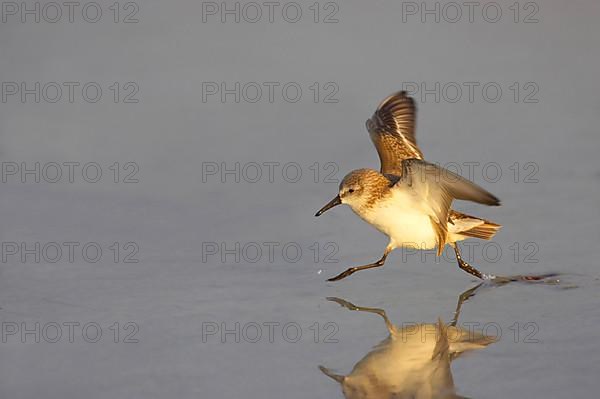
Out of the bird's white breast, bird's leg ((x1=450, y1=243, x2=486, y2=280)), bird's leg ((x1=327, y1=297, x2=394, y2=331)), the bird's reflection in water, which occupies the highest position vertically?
the bird's white breast

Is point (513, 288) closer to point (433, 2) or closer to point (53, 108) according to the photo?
point (53, 108)

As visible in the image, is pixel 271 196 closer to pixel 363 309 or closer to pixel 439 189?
pixel 439 189

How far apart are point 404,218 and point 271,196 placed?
155 centimetres

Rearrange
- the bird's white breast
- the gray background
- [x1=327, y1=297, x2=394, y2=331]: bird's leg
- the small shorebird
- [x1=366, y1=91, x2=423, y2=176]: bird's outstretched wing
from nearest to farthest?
the gray background → [x1=327, y1=297, x2=394, y2=331]: bird's leg → the small shorebird → the bird's white breast → [x1=366, y1=91, x2=423, y2=176]: bird's outstretched wing

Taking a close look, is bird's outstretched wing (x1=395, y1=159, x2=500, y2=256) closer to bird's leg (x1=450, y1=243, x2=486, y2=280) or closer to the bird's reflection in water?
bird's leg (x1=450, y1=243, x2=486, y2=280)

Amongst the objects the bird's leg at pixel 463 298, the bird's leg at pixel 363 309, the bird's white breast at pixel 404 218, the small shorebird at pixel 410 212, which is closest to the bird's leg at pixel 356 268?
the small shorebird at pixel 410 212

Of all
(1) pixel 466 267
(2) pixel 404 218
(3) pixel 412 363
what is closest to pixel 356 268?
(2) pixel 404 218

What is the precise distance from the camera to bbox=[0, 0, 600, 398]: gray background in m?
5.23

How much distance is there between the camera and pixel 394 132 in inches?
307

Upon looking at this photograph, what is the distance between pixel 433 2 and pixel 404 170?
598 cm

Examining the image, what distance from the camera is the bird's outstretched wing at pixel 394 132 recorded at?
752cm

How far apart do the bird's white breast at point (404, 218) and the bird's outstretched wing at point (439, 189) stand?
6 cm

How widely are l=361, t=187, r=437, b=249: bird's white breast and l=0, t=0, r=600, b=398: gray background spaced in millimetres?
244

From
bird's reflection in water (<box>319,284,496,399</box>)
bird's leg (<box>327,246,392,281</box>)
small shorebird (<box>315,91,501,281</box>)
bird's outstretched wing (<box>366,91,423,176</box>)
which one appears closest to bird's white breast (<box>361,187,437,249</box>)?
small shorebird (<box>315,91,501,281</box>)
